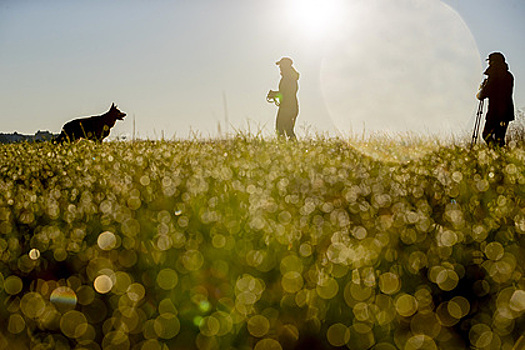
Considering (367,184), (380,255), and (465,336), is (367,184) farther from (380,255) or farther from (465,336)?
(465,336)

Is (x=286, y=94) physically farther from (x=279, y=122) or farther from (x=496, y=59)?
(x=496, y=59)

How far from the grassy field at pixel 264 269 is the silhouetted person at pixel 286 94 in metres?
10.2

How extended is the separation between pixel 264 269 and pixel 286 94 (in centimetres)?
1173

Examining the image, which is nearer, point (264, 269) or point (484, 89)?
point (264, 269)

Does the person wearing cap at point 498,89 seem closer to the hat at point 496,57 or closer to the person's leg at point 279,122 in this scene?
the hat at point 496,57

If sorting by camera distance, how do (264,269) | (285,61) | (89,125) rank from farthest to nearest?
(89,125), (285,61), (264,269)

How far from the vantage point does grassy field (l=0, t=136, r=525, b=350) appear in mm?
2137

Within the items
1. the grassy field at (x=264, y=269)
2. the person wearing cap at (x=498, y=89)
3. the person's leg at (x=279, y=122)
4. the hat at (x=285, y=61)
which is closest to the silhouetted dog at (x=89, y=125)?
the person's leg at (x=279, y=122)

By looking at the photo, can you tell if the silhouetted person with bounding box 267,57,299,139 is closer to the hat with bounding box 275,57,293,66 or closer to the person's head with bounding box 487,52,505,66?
the hat with bounding box 275,57,293,66

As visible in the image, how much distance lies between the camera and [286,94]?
45.4 feet

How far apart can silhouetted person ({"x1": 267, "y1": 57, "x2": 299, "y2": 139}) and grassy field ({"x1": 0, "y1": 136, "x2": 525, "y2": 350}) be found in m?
10.2

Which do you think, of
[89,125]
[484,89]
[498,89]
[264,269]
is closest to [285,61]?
[484,89]

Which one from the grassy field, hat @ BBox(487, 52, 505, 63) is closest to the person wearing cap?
hat @ BBox(487, 52, 505, 63)

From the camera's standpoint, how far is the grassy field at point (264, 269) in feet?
7.01
